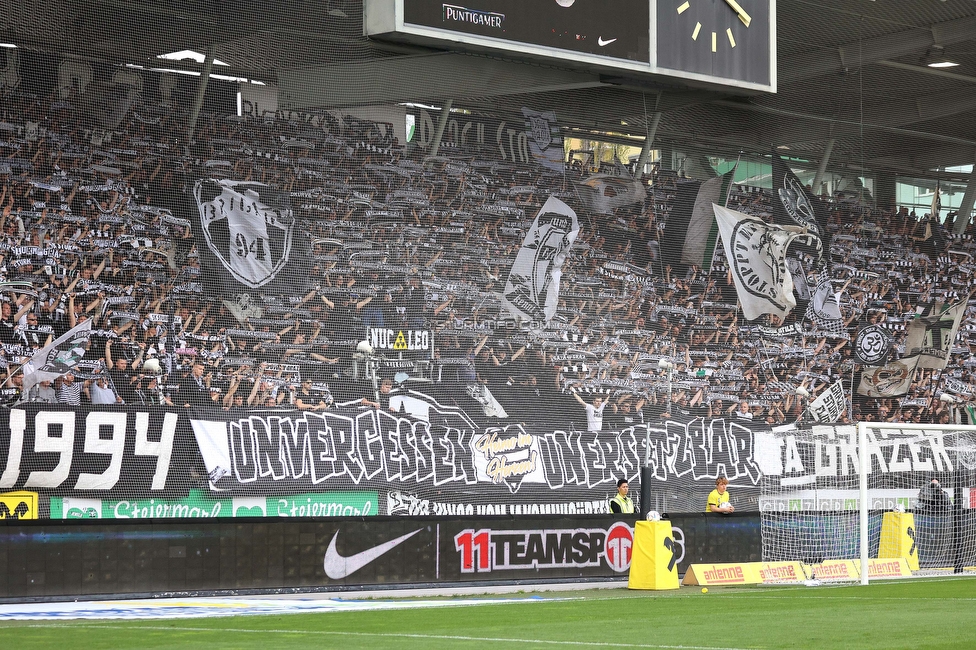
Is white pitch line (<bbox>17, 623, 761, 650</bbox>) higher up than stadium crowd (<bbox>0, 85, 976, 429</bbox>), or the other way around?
stadium crowd (<bbox>0, 85, 976, 429</bbox>)

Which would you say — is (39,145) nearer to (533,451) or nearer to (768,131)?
(533,451)

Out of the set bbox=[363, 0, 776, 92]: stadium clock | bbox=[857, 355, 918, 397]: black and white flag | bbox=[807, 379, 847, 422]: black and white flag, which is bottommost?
bbox=[807, 379, 847, 422]: black and white flag

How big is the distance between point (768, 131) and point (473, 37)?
9.14 meters

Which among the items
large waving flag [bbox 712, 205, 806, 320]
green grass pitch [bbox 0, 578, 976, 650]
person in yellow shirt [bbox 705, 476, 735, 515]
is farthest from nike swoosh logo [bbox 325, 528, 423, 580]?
large waving flag [bbox 712, 205, 806, 320]

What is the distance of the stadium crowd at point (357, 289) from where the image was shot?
1562 cm

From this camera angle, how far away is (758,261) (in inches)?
848

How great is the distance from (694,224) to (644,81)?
399 cm

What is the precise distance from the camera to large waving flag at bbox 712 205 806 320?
2130cm

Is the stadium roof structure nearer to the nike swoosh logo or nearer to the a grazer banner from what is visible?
the a grazer banner

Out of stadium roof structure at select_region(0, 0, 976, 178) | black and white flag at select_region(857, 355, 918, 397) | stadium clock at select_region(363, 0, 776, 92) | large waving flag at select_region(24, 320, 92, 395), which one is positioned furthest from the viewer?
black and white flag at select_region(857, 355, 918, 397)

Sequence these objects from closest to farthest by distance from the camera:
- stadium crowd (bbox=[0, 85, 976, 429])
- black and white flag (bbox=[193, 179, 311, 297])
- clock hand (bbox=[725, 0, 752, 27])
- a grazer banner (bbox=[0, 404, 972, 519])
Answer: a grazer banner (bbox=[0, 404, 972, 519]), stadium crowd (bbox=[0, 85, 976, 429]), clock hand (bbox=[725, 0, 752, 27]), black and white flag (bbox=[193, 179, 311, 297])

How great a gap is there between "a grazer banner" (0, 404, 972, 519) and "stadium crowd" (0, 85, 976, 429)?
0.50m

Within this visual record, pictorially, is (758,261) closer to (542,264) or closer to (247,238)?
(542,264)

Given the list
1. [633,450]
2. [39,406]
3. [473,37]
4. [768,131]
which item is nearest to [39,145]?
[39,406]
